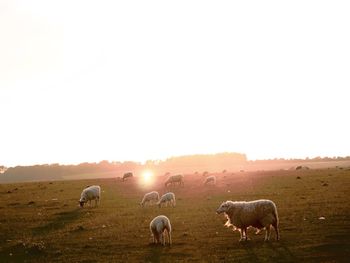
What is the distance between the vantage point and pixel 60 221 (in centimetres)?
3612

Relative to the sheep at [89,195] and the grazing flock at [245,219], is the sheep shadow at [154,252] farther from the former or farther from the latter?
the sheep at [89,195]

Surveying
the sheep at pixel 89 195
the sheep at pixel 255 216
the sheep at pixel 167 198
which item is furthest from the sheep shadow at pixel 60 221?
the sheep at pixel 255 216

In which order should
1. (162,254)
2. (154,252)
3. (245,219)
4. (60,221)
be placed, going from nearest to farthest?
1. (162,254)
2. (154,252)
3. (245,219)
4. (60,221)

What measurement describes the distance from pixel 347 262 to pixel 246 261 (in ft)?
14.7

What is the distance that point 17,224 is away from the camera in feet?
A: 117

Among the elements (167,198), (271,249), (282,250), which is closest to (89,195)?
(167,198)

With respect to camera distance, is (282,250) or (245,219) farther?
(245,219)

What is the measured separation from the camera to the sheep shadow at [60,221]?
32.5 meters

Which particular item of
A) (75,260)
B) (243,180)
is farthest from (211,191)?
(75,260)

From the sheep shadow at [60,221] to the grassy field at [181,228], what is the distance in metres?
0.07

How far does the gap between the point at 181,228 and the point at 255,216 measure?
6.80 meters

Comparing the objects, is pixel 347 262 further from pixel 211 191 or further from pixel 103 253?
pixel 211 191

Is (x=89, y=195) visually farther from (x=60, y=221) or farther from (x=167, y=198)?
(x=60, y=221)

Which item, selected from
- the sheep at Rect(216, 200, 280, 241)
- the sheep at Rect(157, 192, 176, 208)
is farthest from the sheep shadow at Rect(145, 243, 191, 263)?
the sheep at Rect(157, 192, 176, 208)
